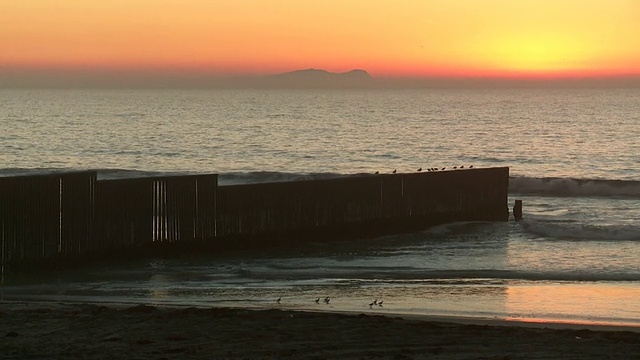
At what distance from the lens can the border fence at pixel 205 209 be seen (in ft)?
51.3

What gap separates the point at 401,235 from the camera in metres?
22.6

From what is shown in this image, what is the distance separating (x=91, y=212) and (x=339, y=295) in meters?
4.96

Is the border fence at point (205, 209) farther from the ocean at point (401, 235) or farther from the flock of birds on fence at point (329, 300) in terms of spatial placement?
the flock of birds on fence at point (329, 300)

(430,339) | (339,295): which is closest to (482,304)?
(339,295)

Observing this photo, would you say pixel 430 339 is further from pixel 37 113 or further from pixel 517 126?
pixel 37 113

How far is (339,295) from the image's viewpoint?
13961 millimetres

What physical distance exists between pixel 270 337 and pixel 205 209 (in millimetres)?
9052

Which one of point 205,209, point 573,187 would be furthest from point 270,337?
point 573,187

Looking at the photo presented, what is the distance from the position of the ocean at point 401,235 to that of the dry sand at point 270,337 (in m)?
1.76

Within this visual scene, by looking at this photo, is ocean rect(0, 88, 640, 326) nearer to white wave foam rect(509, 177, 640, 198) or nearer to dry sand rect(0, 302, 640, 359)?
white wave foam rect(509, 177, 640, 198)

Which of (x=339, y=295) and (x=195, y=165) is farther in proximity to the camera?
(x=195, y=165)

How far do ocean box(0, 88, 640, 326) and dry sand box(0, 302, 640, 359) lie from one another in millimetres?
1759

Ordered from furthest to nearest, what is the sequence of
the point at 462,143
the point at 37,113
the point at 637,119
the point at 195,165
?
the point at 37,113 < the point at 637,119 < the point at 462,143 < the point at 195,165

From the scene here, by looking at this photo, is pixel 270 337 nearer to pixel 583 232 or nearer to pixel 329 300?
pixel 329 300
